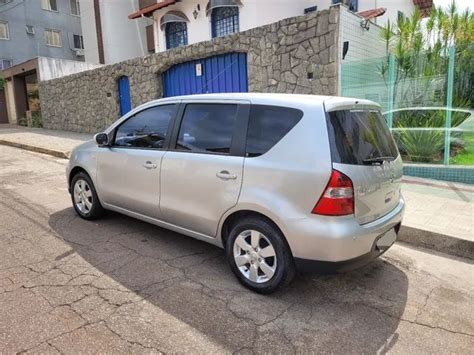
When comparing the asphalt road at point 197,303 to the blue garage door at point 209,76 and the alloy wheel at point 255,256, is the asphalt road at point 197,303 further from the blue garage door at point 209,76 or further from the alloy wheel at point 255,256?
the blue garage door at point 209,76

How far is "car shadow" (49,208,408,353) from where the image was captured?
2.67 meters

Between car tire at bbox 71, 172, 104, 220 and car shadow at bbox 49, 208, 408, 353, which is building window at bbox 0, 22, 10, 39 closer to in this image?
car tire at bbox 71, 172, 104, 220

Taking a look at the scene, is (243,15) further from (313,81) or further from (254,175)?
(254,175)

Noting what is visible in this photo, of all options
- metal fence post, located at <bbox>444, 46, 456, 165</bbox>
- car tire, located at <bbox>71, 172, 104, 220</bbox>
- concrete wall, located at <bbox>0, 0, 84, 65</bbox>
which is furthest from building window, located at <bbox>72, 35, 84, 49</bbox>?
metal fence post, located at <bbox>444, 46, 456, 165</bbox>

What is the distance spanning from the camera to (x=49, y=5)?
30891mm

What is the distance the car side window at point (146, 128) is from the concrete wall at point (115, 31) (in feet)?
69.9

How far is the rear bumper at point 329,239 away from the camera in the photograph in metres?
2.85

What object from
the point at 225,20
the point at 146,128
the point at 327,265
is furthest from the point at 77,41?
the point at 327,265

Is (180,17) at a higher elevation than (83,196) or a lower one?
higher

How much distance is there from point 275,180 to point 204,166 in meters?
0.78

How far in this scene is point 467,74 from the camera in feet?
22.9

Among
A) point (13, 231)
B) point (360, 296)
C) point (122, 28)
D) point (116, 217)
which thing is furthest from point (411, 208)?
point (122, 28)

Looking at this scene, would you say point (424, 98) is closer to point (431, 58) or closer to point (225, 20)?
point (431, 58)

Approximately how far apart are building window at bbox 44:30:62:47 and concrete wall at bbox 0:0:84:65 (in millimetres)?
233
